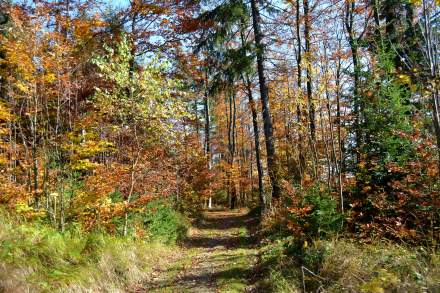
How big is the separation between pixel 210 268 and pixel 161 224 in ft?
10.5

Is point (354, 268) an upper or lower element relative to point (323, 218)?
lower

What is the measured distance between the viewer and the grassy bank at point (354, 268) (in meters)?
4.24

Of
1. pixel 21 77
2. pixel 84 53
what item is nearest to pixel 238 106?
pixel 84 53

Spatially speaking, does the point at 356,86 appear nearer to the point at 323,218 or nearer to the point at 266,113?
the point at 323,218

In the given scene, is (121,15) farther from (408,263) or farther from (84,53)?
(408,263)

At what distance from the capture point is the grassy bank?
13.9 ft

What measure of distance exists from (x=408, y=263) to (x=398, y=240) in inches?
76.1

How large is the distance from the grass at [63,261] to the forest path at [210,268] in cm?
58

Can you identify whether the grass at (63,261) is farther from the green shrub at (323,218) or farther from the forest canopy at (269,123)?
the green shrub at (323,218)

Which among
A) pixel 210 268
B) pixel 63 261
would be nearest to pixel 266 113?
pixel 210 268

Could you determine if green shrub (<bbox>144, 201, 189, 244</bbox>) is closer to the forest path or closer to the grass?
the forest path

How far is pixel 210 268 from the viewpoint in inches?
344

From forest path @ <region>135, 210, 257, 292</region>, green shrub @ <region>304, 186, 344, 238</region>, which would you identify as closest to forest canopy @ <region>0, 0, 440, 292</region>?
green shrub @ <region>304, 186, 344, 238</region>

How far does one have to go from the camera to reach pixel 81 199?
8844 millimetres
